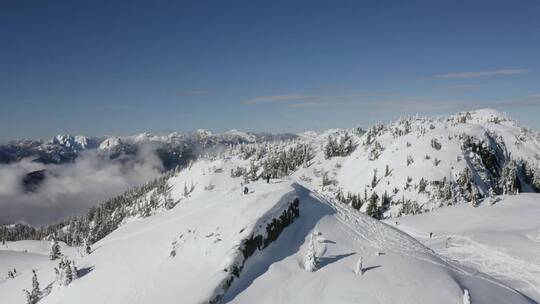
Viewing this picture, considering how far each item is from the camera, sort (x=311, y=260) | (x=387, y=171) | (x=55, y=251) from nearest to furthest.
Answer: (x=311, y=260), (x=55, y=251), (x=387, y=171)

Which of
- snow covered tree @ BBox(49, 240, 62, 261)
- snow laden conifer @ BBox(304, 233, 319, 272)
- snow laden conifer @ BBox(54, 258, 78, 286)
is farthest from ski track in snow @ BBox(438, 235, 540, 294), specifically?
snow covered tree @ BBox(49, 240, 62, 261)

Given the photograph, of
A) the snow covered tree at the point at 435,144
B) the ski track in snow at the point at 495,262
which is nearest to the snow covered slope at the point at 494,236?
the ski track in snow at the point at 495,262

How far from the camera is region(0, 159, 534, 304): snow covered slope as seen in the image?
27.9m

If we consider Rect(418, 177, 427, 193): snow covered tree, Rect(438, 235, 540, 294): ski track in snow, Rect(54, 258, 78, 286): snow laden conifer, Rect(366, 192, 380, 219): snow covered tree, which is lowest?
Rect(366, 192, 380, 219): snow covered tree

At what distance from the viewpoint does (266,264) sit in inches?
1227

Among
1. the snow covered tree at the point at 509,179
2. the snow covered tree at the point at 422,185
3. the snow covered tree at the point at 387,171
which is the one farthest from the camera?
the snow covered tree at the point at 387,171

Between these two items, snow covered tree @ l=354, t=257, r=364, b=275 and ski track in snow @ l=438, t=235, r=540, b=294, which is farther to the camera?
ski track in snow @ l=438, t=235, r=540, b=294

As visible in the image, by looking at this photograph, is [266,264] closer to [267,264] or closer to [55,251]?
[267,264]

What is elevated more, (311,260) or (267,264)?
(311,260)

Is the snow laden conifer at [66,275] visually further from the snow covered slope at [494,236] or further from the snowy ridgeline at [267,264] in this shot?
the snow covered slope at [494,236]

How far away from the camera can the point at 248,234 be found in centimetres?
3177

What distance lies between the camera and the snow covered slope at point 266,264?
27891mm

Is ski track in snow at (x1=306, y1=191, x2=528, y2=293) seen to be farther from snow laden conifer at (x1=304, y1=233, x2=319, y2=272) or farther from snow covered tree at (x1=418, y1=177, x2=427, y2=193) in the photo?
snow covered tree at (x1=418, y1=177, x2=427, y2=193)

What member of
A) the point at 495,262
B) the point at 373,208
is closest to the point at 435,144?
the point at 373,208
